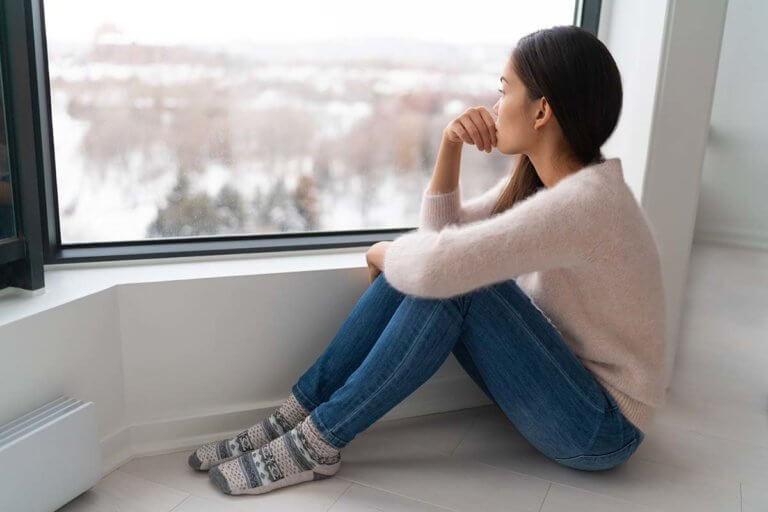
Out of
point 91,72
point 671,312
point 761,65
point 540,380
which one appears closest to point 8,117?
point 91,72

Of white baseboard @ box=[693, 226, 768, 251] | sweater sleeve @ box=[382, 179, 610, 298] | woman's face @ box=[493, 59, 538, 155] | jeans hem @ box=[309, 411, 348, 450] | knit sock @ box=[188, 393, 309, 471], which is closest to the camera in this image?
sweater sleeve @ box=[382, 179, 610, 298]

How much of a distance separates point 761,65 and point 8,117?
277 cm

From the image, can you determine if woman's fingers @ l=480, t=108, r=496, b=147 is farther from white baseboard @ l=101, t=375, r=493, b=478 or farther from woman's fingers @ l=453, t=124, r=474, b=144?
white baseboard @ l=101, t=375, r=493, b=478

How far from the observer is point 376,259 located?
5.18ft

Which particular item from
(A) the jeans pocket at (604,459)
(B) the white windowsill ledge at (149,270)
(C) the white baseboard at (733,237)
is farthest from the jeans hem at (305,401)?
(C) the white baseboard at (733,237)

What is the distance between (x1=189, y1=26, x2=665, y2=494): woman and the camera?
1211 mm

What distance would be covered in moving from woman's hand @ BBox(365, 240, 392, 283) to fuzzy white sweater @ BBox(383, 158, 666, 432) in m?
0.20

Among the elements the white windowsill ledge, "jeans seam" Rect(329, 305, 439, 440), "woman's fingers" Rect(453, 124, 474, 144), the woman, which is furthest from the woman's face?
the white windowsill ledge

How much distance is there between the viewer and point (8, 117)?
1314 mm

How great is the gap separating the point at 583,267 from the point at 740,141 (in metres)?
2.09

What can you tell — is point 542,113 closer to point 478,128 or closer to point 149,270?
point 478,128

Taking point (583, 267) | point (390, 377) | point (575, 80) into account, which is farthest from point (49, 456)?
point (575, 80)

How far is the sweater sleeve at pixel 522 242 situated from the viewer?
3.87 ft

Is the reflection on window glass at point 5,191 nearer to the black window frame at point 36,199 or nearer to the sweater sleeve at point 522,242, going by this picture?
the black window frame at point 36,199
